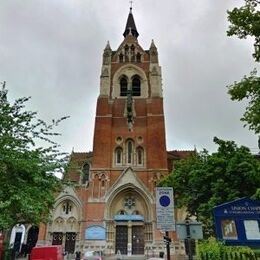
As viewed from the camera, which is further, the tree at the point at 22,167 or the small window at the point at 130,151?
the small window at the point at 130,151

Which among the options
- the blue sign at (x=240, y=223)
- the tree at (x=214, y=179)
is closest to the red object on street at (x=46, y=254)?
the blue sign at (x=240, y=223)

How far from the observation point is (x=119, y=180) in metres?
33.6

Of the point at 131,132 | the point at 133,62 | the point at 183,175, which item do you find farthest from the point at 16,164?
the point at 133,62

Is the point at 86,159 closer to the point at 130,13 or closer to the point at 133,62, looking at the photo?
the point at 133,62

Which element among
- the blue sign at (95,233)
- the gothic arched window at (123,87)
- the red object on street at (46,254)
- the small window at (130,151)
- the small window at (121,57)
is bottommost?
the red object on street at (46,254)

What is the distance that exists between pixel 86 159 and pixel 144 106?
9.69 meters

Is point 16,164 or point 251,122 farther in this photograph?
point 16,164

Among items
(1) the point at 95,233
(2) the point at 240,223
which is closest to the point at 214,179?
(2) the point at 240,223

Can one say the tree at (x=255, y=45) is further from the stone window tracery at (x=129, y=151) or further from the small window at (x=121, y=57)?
the small window at (x=121, y=57)

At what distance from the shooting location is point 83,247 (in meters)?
30.5

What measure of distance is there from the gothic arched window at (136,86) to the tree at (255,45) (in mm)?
30481

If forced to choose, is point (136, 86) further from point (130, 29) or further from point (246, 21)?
point (246, 21)

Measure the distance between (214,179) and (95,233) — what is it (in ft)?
46.2

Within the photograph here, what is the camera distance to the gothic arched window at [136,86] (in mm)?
40875
